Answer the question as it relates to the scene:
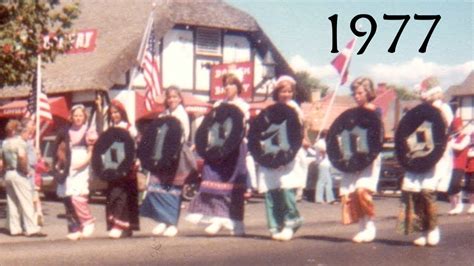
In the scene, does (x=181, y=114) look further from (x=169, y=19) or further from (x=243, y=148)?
(x=169, y=19)

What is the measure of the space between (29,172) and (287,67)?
3025 cm

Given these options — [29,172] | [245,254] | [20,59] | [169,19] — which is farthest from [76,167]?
[169,19]

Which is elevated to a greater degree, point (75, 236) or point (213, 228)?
point (213, 228)

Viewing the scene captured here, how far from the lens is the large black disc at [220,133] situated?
12430 mm

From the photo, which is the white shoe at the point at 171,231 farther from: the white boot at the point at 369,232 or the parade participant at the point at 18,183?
the parade participant at the point at 18,183

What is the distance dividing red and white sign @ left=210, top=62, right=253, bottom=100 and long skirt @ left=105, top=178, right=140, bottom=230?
79.7ft

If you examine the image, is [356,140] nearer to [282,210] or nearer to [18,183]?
[282,210]

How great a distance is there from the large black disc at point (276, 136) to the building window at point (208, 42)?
29837 millimetres

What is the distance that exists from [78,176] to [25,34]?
6009 millimetres

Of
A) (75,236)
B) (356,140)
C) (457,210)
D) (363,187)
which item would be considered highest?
(356,140)

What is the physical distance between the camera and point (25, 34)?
18.6 m

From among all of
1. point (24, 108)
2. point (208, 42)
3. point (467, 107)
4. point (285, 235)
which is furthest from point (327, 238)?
point (467, 107)

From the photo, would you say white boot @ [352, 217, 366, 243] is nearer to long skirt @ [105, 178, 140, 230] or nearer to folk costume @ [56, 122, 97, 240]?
long skirt @ [105, 178, 140, 230]

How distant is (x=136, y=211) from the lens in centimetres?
1297
